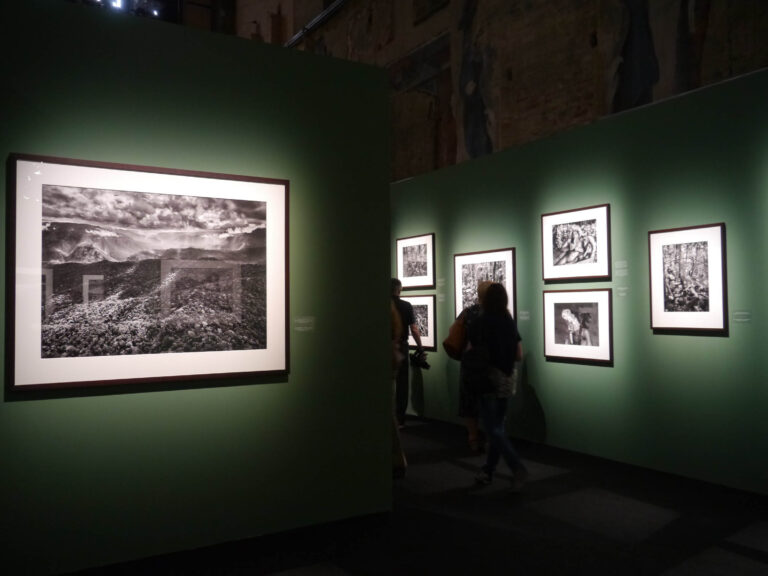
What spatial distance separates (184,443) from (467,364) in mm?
2755

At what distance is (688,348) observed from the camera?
6.17 meters

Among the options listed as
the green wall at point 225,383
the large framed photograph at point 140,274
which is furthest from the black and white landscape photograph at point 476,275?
the large framed photograph at point 140,274

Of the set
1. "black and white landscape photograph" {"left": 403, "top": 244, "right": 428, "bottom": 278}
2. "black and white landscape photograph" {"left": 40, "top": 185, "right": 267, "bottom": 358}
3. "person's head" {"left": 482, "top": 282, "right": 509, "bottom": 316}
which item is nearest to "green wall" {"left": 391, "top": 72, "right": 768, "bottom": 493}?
"black and white landscape photograph" {"left": 403, "top": 244, "right": 428, "bottom": 278}

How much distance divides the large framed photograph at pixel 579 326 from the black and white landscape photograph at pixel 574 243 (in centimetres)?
37

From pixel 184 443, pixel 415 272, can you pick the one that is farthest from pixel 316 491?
pixel 415 272

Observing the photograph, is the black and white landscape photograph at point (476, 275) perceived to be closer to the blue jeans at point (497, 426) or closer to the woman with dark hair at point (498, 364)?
the woman with dark hair at point (498, 364)

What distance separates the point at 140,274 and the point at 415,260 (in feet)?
20.5

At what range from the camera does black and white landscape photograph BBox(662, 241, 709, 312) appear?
596 centimetres

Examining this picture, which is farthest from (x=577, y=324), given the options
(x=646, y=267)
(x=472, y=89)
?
(x=472, y=89)

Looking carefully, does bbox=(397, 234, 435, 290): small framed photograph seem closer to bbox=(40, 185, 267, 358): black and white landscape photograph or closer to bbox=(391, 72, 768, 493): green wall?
bbox=(391, 72, 768, 493): green wall

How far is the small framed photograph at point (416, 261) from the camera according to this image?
380 inches

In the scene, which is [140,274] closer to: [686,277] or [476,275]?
[686,277]

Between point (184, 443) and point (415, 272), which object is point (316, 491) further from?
point (415, 272)

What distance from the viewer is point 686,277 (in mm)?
6105
